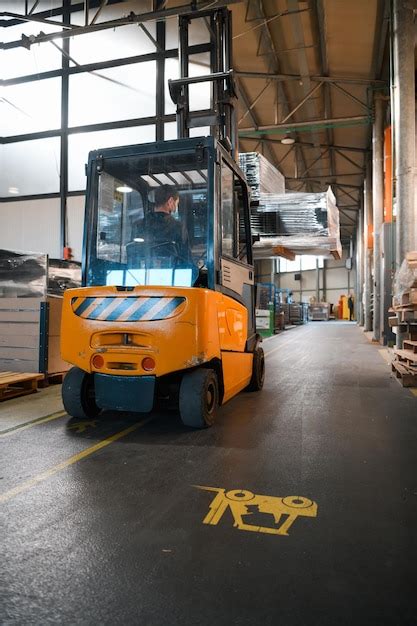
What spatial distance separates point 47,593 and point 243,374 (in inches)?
132

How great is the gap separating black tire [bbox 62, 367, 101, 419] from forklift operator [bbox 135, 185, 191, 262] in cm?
136

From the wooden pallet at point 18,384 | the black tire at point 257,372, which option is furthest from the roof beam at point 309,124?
the wooden pallet at point 18,384

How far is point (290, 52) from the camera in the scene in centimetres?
1098

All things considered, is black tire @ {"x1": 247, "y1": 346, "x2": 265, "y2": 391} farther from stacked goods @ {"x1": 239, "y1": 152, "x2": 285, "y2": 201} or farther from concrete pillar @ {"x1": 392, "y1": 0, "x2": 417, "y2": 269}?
stacked goods @ {"x1": 239, "y1": 152, "x2": 285, "y2": 201}

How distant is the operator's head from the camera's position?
4078 millimetres

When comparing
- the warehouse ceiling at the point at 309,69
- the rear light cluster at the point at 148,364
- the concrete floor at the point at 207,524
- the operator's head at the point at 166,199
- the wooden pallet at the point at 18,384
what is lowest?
the concrete floor at the point at 207,524

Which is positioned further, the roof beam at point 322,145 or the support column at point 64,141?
the roof beam at point 322,145

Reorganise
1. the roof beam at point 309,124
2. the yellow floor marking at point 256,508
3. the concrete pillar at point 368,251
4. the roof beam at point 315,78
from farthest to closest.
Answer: the concrete pillar at point 368,251 → the roof beam at point 309,124 → the roof beam at point 315,78 → the yellow floor marking at point 256,508

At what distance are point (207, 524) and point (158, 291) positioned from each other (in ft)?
6.31

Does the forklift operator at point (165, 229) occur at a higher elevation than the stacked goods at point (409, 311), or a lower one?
higher

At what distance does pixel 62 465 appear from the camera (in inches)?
115

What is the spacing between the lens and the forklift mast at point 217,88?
5215 millimetres

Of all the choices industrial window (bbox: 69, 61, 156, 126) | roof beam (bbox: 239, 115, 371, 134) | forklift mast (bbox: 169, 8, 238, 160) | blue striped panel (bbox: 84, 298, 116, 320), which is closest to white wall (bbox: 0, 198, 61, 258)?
industrial window (bbox: 69, 61, 156, 126)

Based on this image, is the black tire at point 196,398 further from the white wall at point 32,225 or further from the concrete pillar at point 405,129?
the white wall at point 32,225
